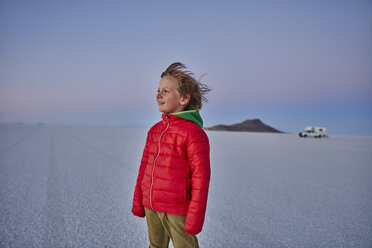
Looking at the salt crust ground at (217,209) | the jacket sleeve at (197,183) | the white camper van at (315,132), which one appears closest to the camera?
the jacket sleeve at (197,183)

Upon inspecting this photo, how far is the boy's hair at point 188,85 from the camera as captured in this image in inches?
61.6

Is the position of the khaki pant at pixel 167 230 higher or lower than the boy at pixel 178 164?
lower

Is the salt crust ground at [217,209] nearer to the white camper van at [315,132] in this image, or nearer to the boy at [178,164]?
the boy at [178,164]

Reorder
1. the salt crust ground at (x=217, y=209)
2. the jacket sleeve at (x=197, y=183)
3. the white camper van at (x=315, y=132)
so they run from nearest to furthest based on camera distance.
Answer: the jacket sleeve at (x=197, y=183) → the salt crust ground at (x=217, y=209) → the white camper van at (x=315, y=132)

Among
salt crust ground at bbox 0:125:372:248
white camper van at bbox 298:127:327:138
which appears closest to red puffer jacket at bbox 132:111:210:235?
salt crust ground at bbox 0:125:372:248

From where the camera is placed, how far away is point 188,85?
5.15 feet

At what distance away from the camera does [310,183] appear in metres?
4.70

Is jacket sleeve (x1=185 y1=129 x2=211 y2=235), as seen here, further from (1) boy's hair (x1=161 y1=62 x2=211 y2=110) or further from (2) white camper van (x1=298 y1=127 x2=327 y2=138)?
(2) white camper van (x1=298 y1=127 x2=327 y2=138)

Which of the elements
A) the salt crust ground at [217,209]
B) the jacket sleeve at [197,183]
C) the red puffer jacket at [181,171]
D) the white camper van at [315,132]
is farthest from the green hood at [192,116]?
the white camper van at [315,132]

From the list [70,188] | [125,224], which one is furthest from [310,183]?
[70,188]

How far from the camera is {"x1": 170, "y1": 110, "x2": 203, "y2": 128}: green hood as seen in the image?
4.97ft

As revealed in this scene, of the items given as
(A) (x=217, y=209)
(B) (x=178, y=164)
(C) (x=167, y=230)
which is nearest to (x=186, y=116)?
(B) (x=178, y=164)

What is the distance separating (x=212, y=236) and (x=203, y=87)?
61.9 inches

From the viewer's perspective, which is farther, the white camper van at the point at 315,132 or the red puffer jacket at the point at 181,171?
the white camper van at the point at 315,132
